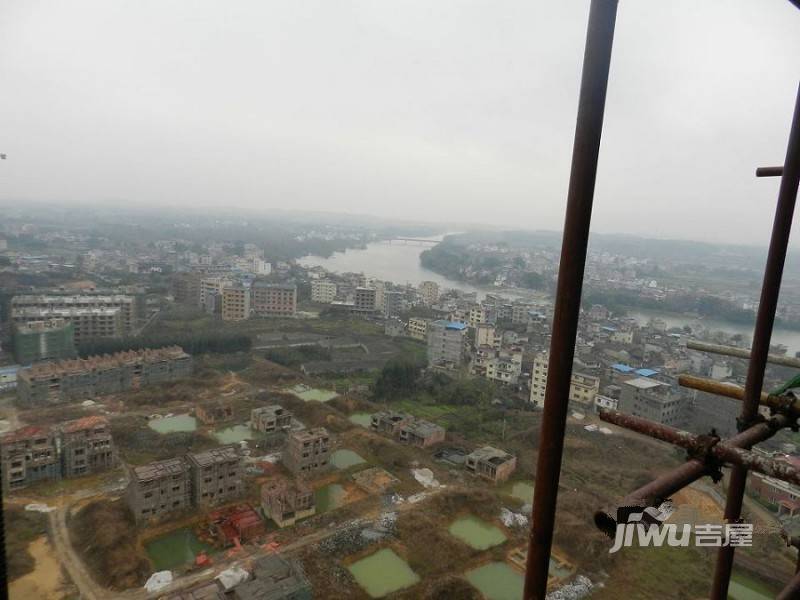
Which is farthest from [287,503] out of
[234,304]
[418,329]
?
[234,304]

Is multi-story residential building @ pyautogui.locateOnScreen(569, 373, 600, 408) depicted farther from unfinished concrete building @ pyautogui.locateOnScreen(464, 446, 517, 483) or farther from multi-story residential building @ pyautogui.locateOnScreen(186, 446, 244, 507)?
multi-story residential building @ pyautogui.locateOnScreen(186, 446, 244, 507)

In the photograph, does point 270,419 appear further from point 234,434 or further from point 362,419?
→ point 362,419

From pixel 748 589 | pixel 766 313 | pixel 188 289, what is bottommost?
pixel 748 589

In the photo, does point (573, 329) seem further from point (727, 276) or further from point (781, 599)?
point (727, 276)

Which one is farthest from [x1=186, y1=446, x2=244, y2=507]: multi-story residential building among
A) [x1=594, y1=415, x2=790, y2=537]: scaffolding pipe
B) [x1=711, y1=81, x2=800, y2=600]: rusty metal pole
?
[x1=594, y1=415, x2=790, y2=537]: scaffolding pipe

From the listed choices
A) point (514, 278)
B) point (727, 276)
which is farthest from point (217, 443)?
point (727, 276)
